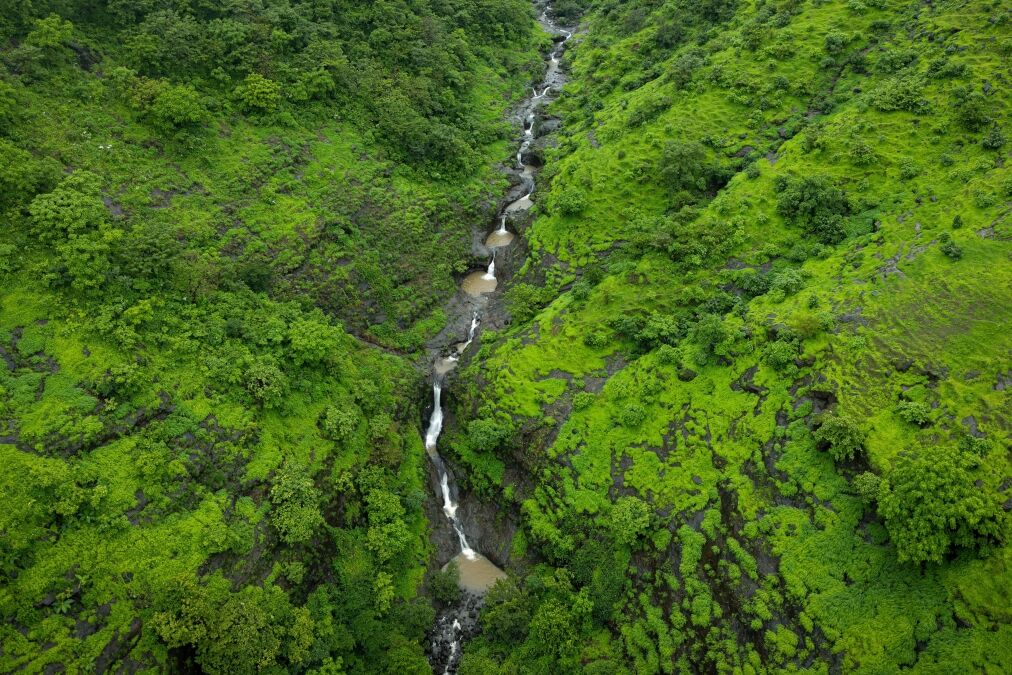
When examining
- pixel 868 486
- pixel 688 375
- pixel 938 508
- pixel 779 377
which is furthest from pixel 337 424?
pixel 938 508

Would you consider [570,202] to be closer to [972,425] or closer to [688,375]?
[688,375]

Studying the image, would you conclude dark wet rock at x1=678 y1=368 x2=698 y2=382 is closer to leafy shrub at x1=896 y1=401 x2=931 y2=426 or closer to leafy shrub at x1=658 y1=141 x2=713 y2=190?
leafy shrub at x1=896 y1=401 x2=931 y2=426

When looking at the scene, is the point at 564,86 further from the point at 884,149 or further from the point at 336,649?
the point at 336,649

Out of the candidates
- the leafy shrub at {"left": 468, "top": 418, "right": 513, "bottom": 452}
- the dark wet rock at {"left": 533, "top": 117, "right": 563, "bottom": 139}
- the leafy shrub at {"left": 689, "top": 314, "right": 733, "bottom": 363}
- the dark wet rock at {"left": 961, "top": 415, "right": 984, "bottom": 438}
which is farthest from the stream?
the dark wet rock at {"left": 961, "top": 415, "right": 984, "bottom": 438}

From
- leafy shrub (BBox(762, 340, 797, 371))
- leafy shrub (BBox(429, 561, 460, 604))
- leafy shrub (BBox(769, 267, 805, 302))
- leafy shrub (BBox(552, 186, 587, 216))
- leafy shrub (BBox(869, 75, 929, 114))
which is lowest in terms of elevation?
leafy shrub (BBox(429, 561, 460, 604))

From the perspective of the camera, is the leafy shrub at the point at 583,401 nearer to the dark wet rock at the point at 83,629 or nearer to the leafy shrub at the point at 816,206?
the leafy shrub at the point at 816,206

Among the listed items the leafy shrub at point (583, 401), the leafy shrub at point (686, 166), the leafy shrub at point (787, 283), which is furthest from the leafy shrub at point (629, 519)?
the leafy shrub at point (686, 166)
